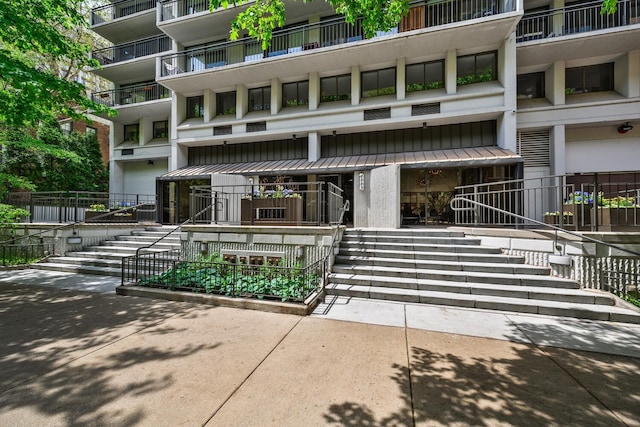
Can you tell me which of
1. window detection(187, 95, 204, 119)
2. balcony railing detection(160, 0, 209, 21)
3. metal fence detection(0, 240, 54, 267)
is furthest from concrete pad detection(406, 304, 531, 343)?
balcony railing detection(160, 0, 209, 21)

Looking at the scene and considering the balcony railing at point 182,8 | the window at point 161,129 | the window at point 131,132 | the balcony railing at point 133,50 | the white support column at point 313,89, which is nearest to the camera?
the white support column at point 313,89

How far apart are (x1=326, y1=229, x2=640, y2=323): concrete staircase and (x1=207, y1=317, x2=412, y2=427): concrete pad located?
2.18m

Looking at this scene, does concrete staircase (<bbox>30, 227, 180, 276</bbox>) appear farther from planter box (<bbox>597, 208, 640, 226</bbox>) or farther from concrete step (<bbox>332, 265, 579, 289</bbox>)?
planter box (<bbox>597, 208, 640, 226</bbox>)

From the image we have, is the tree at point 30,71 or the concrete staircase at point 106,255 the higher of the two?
the tree at point 30,71

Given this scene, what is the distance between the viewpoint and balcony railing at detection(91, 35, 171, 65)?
56.3ft

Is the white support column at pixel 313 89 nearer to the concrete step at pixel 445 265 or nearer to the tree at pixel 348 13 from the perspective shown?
the tree at pixel 348 13

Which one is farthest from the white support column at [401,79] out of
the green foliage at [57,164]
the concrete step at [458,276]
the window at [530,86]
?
the green foliage at [57,164]

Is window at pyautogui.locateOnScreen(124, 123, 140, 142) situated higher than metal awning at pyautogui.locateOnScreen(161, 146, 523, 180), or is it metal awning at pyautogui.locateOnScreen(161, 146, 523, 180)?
window at pyautogui.locateOnScreen(124, 123, 140, 142)

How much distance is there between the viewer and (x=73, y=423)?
238 centimetres

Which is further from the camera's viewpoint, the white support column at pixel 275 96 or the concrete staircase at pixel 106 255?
the white support column at pixel 275 96

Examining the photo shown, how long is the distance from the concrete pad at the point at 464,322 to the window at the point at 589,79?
41.4ft

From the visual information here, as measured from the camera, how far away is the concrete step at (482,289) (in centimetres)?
538

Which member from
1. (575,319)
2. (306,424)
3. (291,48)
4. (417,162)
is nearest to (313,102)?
(291,48)

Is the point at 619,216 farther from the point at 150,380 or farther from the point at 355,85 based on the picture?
the point at 355,85
